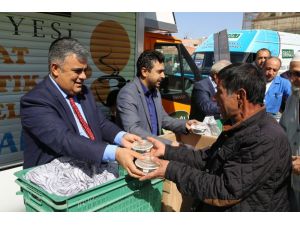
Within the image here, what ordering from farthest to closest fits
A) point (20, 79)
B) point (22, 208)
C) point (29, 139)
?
point (20, 79) → point (22, 208) → point (29, 139)

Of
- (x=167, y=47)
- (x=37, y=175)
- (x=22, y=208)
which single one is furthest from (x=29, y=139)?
(x=167, y=47)

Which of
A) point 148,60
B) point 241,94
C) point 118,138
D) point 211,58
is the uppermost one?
point 211,58

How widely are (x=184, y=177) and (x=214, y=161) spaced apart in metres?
0.25

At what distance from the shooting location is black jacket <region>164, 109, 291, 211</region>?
1.62 meters

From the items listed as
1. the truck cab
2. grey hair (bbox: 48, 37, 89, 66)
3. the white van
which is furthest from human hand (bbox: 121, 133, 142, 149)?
the white van

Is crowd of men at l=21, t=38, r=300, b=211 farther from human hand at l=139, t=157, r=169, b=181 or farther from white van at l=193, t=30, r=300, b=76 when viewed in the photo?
white van at l=193, t=30, r=300, b=76

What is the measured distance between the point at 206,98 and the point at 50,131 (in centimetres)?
260

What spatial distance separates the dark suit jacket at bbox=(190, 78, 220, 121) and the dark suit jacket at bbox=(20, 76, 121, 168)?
220cm

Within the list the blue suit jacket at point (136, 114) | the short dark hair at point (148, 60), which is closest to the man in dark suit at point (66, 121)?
the blue suit jacket at point (136, 114)

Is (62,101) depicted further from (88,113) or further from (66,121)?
(88,113)

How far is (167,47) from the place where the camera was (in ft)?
20.7

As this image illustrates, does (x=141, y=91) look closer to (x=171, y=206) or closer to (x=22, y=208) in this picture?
(x=171, y=206)

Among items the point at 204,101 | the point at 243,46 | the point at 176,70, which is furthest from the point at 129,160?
the point at 243,46

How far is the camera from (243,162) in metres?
1.64
